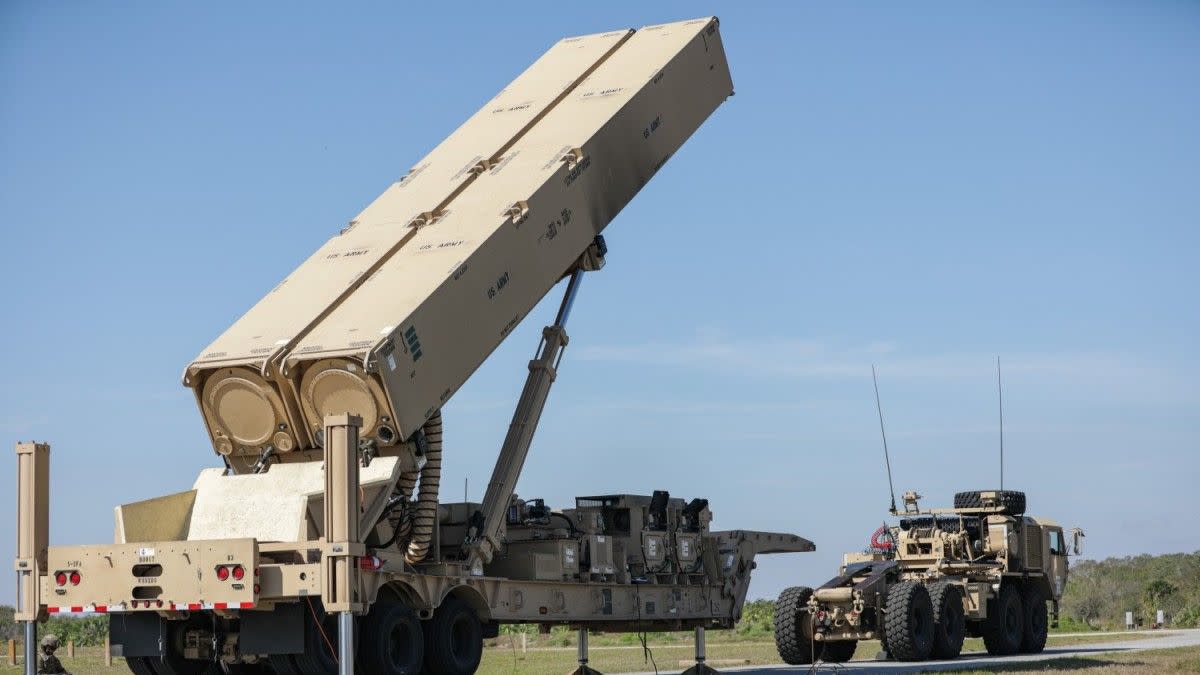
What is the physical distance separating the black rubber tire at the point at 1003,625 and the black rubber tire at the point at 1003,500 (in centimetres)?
125

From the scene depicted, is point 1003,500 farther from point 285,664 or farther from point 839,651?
point 285,664

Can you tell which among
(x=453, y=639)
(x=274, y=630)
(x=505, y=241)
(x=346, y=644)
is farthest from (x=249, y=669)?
(x=505, y=241)

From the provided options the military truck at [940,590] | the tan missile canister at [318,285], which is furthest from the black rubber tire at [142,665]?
the military truck at [940,590]

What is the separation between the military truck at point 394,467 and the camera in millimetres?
14172

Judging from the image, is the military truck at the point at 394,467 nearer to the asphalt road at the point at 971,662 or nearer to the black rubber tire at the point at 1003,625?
the asphalt road at the point at 971,662

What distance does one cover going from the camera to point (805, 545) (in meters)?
22.3

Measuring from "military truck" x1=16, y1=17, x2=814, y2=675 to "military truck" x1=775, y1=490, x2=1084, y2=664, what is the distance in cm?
317

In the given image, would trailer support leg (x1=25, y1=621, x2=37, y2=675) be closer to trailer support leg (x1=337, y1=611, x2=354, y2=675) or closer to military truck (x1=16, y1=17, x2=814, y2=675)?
military truck (x1=16, y1=17, x2=814, y2=675)

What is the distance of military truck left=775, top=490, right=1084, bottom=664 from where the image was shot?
21953mm

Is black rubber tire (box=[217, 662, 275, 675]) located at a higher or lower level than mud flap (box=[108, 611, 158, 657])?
lower

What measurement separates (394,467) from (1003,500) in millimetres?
13656

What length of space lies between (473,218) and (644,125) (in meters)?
3.28

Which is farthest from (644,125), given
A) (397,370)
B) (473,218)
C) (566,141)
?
(397,370)

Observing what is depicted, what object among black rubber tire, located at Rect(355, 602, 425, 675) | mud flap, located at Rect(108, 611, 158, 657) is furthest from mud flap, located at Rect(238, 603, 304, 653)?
mud flap, located at Rect(108, 611, 158, 657)
